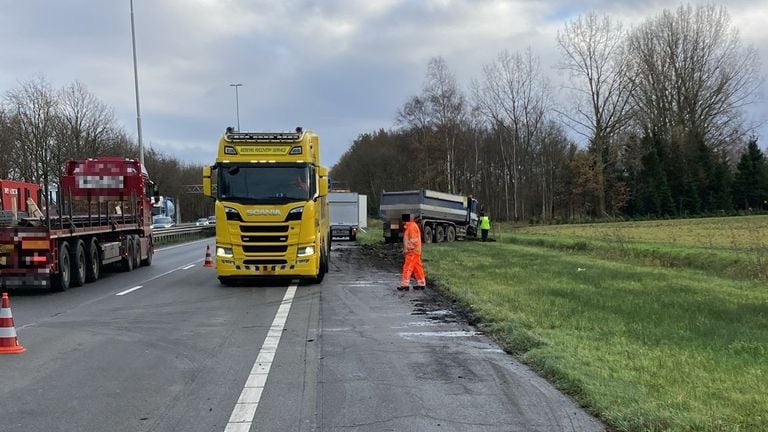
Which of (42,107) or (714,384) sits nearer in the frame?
(714,384)

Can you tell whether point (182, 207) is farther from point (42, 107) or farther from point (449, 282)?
point (449, 282)

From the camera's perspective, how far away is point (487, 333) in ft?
30.4

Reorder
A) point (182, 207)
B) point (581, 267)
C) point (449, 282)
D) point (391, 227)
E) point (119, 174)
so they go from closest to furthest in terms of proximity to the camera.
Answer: point (449, 282) → point (581, 267) → point (119, 174) → point (391, 227) → point (182, 207)

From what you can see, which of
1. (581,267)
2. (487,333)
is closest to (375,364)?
(487,333)

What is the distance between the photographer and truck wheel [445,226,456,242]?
35.9 metres

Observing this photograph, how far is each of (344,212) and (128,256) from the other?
20.7m

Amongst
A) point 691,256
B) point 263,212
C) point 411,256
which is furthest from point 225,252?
point 691,256

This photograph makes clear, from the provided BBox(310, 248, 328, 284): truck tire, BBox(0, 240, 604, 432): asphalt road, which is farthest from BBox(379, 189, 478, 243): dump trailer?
BBox(0, 240, 604, 432): asphalt road

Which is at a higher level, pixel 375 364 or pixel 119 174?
pixel 119 174

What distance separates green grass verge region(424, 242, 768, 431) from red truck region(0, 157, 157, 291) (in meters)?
8.82

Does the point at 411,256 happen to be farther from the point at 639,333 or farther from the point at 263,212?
the point at 639,333

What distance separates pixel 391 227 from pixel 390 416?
2947cm

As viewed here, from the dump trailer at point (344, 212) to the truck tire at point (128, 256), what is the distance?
19781 mm

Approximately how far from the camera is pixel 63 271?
14945 mm
